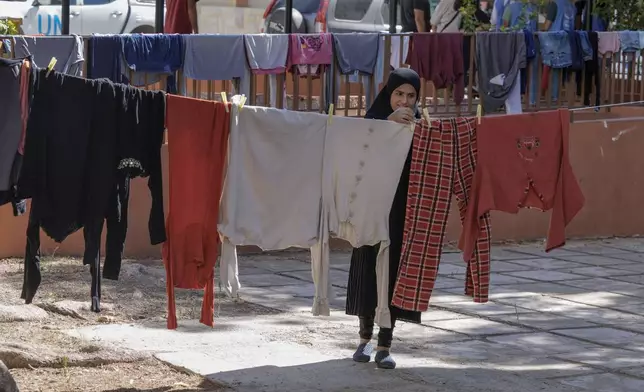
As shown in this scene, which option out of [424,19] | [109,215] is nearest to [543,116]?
[109,215]

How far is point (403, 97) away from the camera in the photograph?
284 inches

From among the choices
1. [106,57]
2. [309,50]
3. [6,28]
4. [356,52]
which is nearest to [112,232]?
[106,57]

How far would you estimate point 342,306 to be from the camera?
360 inches

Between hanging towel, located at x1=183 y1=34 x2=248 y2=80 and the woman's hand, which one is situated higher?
hanging towel, located at x1=183 y1=34 x2=248 y2=80

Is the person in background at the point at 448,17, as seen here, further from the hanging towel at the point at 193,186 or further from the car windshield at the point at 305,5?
the hanging towel at the point at 193,186

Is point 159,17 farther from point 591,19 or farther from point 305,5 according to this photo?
point 305,5

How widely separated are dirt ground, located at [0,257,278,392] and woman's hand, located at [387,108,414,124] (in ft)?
5.85

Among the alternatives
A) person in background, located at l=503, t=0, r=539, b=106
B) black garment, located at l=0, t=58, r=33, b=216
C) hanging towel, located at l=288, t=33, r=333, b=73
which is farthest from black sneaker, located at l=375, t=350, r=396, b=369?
person in background, located at l=503, t=0, r=539, b=106

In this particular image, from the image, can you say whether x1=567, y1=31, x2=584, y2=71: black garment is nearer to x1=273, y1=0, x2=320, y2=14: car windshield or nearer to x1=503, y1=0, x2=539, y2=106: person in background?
x1=503, y1=0, x2=539, y2=106: person in background

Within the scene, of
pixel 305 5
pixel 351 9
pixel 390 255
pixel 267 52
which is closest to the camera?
pixel 390 255

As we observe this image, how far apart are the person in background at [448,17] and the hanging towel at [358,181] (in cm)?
750

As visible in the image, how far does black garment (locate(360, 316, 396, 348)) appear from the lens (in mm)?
7250

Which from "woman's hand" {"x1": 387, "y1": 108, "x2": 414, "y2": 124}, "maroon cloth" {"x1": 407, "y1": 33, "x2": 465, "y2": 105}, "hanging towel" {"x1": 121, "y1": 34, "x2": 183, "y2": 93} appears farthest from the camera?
"maroon cloth" {"x1": 407, "y1": 33, "x2": 465, "y2": 105}

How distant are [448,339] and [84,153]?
9.50 feet
